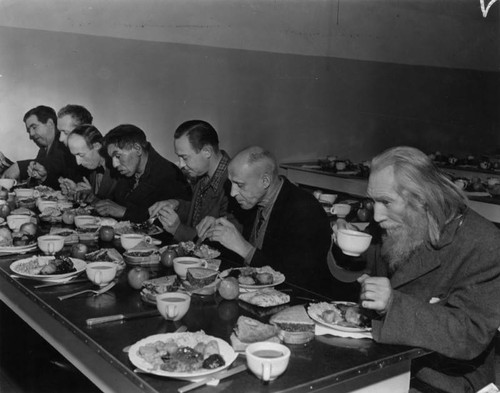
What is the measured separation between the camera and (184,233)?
134 inches

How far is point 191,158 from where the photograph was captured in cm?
380

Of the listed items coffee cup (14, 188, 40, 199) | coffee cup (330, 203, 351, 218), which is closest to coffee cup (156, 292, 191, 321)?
coffee cup (330, 203, 351, 218)

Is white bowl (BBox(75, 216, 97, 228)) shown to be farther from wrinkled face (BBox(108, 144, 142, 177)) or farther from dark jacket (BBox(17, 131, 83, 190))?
dark jacket (BBox(17, 131, 83, 190))

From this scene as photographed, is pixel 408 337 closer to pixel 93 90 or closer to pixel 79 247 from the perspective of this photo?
pixel 79 247

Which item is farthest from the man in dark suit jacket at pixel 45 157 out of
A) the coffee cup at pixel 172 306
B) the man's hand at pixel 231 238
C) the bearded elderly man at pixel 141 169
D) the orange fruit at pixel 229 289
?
the coffee cup at pixel 172 306

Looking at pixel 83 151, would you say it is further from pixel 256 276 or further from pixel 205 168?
pixel 256 276

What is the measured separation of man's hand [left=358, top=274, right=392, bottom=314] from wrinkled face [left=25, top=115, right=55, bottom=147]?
4767 millimetres

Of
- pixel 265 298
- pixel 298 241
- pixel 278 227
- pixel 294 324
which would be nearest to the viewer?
pixel 294 324

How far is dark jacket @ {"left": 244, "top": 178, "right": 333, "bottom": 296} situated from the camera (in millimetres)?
2830

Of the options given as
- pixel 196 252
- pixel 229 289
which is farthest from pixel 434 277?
pixel 196 252

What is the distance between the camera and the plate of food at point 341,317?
1.89m

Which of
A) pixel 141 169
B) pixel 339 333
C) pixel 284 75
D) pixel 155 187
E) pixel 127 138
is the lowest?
pixel 339 333

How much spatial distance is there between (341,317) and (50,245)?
145 centimetres

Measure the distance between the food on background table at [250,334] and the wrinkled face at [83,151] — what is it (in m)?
3.39
